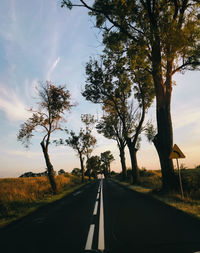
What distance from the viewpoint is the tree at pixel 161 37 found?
30.0ft

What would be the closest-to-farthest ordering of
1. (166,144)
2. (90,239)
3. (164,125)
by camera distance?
(90,239) → (166,144) → (164,125)

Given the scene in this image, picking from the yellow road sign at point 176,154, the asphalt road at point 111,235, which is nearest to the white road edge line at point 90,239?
the asphalt road at point 111,235

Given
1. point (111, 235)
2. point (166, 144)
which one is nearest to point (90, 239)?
point (111, 235)

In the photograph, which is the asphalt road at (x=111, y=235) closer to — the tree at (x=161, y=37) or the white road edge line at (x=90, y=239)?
the white road edge line at (x=90, y=239)

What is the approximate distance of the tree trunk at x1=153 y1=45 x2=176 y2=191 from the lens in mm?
10870

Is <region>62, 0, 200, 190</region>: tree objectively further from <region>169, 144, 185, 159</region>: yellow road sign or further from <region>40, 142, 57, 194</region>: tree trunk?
<region>40, 142, 57, 194</region>: tree trunk

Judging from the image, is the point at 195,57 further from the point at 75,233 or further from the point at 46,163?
the point at 46,163

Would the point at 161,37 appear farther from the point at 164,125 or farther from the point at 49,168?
the point at 49,168

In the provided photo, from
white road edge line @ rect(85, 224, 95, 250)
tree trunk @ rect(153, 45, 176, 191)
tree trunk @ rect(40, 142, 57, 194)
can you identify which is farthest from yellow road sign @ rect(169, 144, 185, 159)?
tree trunk @ rect(40, 142, 57, 194)

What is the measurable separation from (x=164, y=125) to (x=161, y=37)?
208 inches

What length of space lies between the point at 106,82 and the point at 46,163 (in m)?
10.6

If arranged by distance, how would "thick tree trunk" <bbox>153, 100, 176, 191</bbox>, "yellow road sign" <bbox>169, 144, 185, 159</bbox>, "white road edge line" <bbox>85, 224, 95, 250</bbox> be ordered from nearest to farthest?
"white road edge line" <bbox>85, 224, 95, 250</bbox> < "yellow road sign" <bbox>169, 144, 185, 159</bbox> < "thick tree trunk" <bbox>153, 100, 176, 191</bbox>

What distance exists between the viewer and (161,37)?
30.6ft

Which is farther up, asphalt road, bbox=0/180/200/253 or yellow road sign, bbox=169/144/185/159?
yellow road sign, bbox=169/144/185/159
